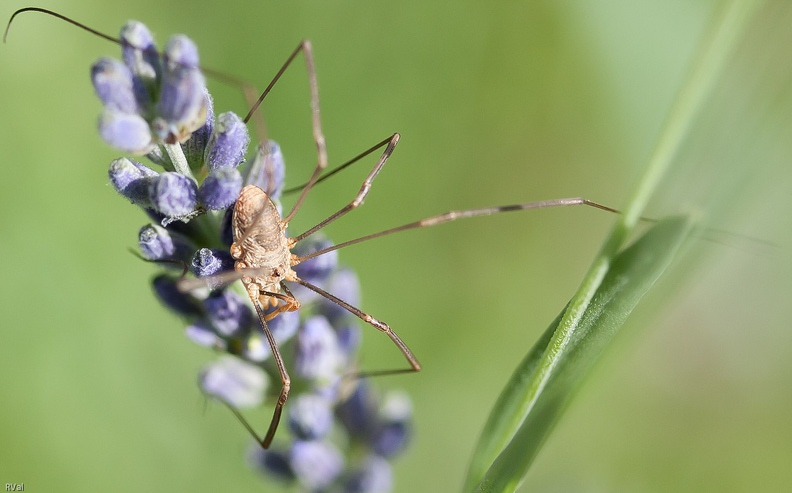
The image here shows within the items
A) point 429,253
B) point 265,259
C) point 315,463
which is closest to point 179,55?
point 265,259

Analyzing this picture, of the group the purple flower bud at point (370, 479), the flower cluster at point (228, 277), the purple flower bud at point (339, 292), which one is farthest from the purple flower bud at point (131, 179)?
the purple flower bud at point (370, 479)

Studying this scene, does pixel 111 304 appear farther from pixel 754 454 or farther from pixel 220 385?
pixel 754 454

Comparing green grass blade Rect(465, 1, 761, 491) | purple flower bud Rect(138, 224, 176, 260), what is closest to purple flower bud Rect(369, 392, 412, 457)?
green grass blade Rect(465, 1, 761, 491)

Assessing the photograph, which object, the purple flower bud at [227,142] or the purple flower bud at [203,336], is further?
the purple flower bud at [203,336]

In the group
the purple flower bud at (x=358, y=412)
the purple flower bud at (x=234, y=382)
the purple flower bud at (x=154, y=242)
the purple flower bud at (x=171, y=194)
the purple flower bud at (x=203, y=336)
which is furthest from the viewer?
the purple flower bud at (x=358, y=412)

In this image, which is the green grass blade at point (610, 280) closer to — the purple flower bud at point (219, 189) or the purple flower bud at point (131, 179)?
the purple flower bud at point (219, 189)
